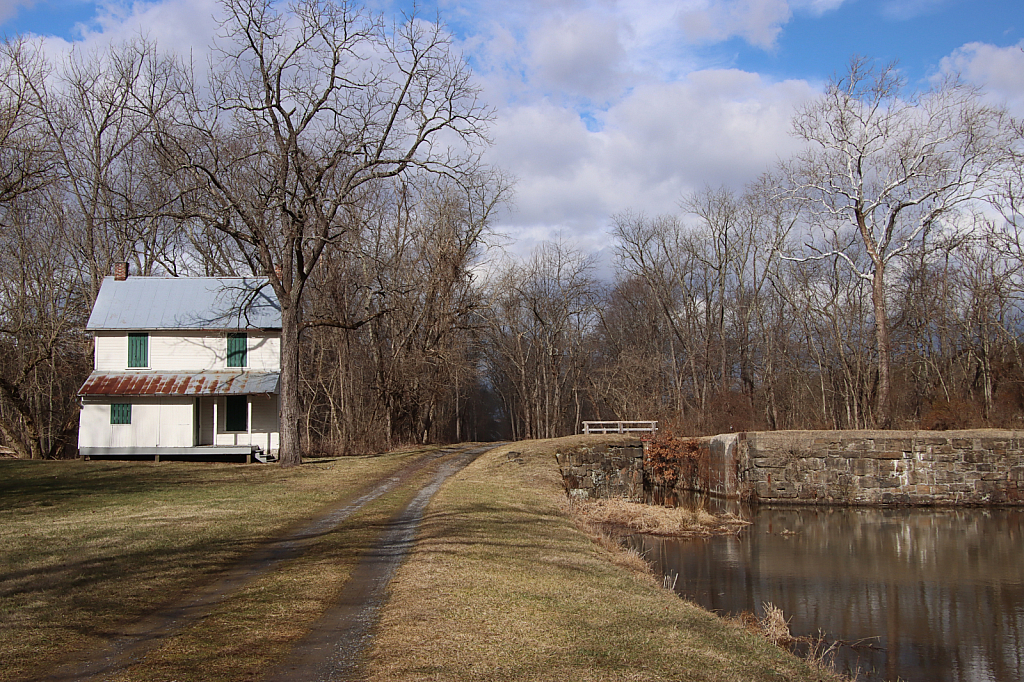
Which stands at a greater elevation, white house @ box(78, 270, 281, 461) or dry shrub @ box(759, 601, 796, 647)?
white house @ box(78, 270, 281, 461)

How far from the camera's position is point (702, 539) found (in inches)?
667

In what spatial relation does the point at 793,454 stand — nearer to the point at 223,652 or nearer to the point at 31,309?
the point at 223,652

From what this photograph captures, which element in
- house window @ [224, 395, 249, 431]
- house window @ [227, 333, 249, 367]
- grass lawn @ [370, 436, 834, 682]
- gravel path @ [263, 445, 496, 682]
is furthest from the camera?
house window @ [224, 395, 249, 431]

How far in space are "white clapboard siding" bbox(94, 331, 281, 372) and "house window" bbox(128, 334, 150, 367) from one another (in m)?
0.11

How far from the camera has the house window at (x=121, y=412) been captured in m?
24.9

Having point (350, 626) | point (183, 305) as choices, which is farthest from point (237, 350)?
point (350, 626)

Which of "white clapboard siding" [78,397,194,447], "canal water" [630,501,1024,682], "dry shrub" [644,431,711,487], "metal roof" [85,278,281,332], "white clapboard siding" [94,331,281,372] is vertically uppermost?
"metal roof" [85,278,281,332]

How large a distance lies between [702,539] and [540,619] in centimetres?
1106

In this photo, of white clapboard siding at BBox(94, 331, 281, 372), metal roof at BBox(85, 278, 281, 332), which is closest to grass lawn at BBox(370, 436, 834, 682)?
white clapboard siding at BBox(94, 331, 281, 372)

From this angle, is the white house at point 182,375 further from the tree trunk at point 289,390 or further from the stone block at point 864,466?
the stone block at point 864,466

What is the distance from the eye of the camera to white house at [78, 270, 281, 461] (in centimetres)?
2466

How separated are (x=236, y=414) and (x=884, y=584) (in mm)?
20972

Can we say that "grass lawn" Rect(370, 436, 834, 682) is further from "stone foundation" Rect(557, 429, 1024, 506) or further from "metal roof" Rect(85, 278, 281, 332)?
"metal roof" Rect(85, 278, 281, 332)

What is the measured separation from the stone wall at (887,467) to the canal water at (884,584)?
2048 millimetres
